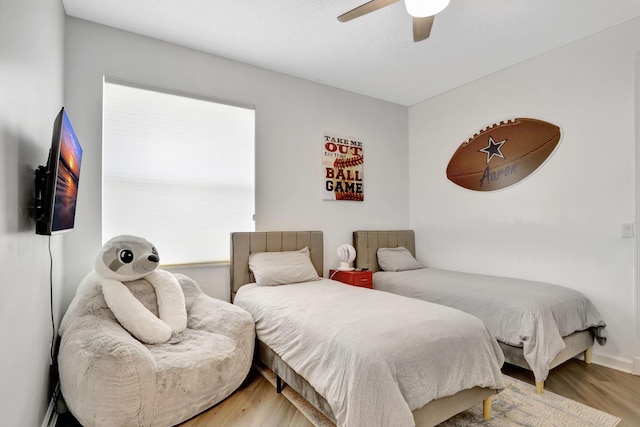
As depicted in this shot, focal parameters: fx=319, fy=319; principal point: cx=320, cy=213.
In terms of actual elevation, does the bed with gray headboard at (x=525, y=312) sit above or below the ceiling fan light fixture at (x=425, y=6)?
below

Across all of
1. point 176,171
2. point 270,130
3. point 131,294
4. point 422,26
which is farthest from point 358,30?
point 131,294

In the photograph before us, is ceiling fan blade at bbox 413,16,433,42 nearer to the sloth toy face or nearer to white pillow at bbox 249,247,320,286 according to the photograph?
white pillow at bbox 249,247,320,286

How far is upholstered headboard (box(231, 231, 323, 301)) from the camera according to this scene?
3.06 m

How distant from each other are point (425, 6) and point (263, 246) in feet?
7.79

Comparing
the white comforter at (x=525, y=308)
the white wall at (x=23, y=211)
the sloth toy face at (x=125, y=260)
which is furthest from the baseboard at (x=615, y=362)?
the white wall at (x=23, y=211)

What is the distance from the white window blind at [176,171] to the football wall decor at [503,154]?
2.51 metres

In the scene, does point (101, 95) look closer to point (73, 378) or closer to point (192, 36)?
point (192, 36)

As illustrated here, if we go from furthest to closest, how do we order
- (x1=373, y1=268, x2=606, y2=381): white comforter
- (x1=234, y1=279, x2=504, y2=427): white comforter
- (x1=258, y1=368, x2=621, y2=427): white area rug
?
1. (x1=373, y1=268, x2=606, y2=381): white comforter
2. (x1=258, y1=368, x2=621, y2=427): white area rug
3. (x1=234, y1=279, x2=504, y2=427): white comforter

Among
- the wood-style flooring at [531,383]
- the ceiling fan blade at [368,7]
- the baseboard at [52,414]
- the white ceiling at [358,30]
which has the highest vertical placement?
the white ceiling at [358,30]

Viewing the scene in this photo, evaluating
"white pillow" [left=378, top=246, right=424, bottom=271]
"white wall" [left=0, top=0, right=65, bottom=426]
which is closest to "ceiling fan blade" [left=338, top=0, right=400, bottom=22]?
"white wall" [left=0, top=0, right=65, bottom=426]

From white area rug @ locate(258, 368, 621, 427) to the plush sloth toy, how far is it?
96cm

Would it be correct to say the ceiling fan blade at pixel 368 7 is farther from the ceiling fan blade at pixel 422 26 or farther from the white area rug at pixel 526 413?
the white area rug at pixel 526 413

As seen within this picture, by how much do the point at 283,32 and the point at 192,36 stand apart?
0.80 meters

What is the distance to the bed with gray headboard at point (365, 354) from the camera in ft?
4.79
